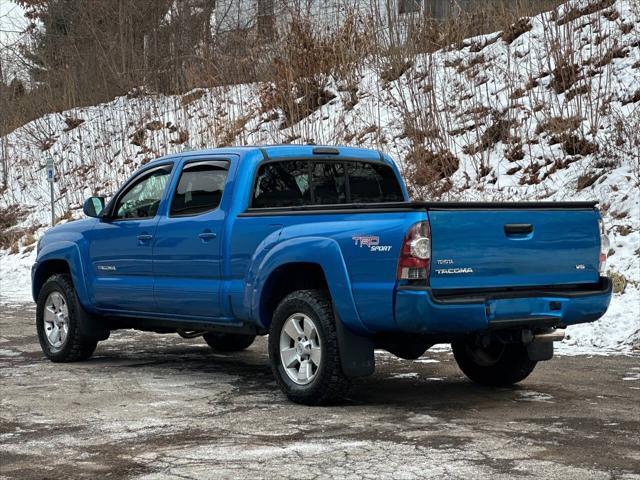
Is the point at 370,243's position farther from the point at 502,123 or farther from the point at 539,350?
the point at 502,123

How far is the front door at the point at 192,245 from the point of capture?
8.83 m

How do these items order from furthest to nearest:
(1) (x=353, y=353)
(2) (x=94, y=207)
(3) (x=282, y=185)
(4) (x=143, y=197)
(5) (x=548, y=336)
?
(2) (x=94, y=207) → (4) (x=143, y=197) → (3) (x=282, y=185) → (5) (x=548, y=336) → (1) (x=353, y=353)

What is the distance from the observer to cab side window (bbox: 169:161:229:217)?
9047 mm

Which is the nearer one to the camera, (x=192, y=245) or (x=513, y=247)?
(x=513, y=247)

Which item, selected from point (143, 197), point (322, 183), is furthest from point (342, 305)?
point (143, 197)

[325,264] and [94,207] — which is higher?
[94,207]

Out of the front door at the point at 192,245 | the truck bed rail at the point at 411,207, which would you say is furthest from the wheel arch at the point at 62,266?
the truck bed rail at the point at 411,207

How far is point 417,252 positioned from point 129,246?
3498 mm

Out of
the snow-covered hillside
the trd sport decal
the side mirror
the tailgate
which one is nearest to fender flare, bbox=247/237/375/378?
the trd sport decal

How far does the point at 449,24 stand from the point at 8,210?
526 inches

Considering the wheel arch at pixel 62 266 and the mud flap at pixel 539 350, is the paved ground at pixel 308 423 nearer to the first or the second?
the mud flap at pixel 539 350

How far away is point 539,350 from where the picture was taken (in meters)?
8.08

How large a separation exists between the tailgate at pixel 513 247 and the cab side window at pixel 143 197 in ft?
10.6

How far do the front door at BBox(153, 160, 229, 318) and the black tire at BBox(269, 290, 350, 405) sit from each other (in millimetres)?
812
